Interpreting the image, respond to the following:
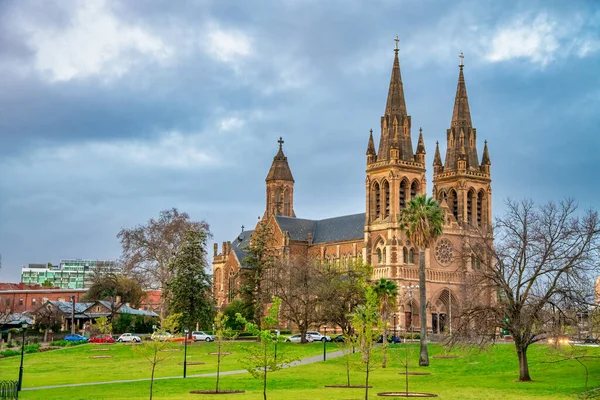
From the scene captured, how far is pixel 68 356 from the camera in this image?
71.9 m

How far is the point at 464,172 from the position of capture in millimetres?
118125

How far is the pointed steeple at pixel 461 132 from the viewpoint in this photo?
119375 mm

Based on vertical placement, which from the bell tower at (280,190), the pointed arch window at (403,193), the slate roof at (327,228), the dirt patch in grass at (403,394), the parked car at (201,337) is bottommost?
the dirt patch in grass at (403,394)

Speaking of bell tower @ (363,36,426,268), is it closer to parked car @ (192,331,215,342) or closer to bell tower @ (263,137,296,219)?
parked car @ (192,331,215,342)

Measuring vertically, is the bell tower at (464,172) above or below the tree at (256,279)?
above

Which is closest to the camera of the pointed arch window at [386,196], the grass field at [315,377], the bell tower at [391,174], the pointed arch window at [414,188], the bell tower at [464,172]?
the grass field at [315,377]

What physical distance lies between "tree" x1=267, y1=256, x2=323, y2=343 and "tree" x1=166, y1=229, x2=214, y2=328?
25.1ft

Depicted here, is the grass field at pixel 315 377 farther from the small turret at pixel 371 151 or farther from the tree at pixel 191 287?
the small turret at pixel 371 151

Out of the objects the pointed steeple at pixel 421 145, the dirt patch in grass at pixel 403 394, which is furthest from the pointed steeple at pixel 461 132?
the dirt patch in grass at pixel 403 394

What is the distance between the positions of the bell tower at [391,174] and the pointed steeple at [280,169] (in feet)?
105

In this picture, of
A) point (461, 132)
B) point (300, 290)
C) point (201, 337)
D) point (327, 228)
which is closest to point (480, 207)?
point (461, 132)

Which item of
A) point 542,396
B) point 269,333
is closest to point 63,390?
point 269,333

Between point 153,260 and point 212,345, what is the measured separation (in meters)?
23.3

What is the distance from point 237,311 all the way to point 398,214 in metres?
23.9
